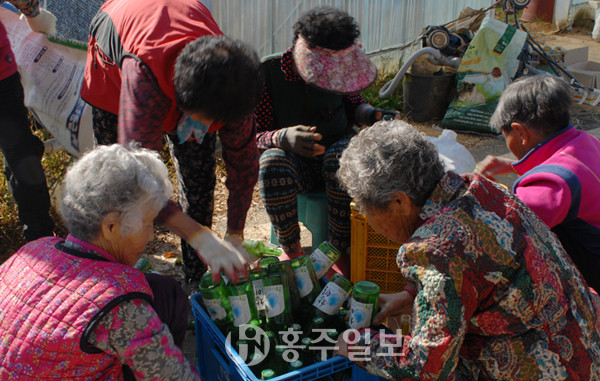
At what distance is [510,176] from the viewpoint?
198 inches

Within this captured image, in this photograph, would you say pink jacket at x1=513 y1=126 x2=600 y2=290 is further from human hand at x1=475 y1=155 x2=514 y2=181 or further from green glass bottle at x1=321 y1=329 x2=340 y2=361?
green glass bottle at x1=321 y1=329 x2=340 y2=361

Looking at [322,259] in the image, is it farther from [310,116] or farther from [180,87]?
[310,116]

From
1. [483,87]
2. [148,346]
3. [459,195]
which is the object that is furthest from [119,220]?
[483,87]

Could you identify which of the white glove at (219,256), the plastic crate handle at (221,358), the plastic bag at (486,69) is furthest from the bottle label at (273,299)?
the plastic bag at (486,69)

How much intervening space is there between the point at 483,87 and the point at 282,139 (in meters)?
3.88

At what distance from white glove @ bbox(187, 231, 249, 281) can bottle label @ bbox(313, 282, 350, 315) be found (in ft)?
1.10

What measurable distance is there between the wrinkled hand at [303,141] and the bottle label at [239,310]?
1.01m

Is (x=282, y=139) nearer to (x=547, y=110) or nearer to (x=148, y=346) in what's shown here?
(x=547, y=110)

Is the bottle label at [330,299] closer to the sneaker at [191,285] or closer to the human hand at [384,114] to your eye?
the sneaker at [191,285]

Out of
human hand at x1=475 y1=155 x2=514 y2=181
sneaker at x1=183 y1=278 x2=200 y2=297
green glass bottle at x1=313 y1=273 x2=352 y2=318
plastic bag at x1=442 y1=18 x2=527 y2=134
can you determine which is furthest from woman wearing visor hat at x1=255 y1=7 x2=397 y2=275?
plastic bag at x1=442 y1=18 x2=527 y2=134

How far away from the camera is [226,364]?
203 cm

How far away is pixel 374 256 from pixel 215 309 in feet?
3.68

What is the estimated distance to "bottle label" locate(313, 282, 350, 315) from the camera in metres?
2.12

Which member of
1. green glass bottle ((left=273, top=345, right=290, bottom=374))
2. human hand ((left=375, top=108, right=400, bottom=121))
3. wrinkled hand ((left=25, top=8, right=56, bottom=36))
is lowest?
green glass bottle ((left=273, top=345, right=290, bottom=374))
